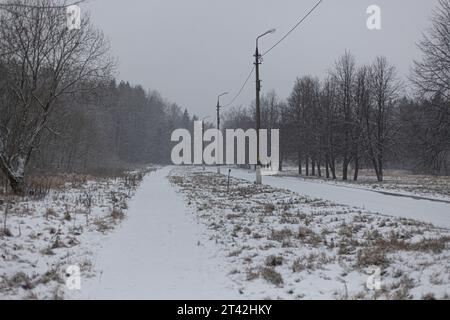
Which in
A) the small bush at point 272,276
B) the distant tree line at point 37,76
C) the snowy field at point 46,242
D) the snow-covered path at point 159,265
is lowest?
the snow-covered path at point 159,265

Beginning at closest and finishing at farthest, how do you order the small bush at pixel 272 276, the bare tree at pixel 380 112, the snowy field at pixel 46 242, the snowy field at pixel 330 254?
1. the snowy field at pixel 330 254
2. the snowy field at pixel 46 242
3. the small bush at pixel 272 276
4. the bare tree at pixel 380 112

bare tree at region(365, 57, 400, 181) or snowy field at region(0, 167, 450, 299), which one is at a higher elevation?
bare tree at region(365, 57, 400, 181)

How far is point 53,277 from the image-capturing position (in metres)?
6.45

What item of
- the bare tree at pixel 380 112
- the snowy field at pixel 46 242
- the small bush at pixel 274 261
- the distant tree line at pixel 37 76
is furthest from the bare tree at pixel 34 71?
the bare tree at pixel 380 112

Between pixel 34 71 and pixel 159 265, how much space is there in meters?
13.9

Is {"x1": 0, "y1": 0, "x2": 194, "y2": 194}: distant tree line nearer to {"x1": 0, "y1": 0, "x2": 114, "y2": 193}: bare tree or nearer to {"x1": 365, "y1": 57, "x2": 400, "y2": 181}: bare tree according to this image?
{"x1": 0, "y1": 0, "x2": 114, "y2": 193}: bare tree

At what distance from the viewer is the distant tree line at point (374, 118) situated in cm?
2658

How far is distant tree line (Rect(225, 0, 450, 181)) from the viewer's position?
2658cm

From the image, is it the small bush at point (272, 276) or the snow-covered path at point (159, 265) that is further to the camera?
the small bush at point (272, 276)

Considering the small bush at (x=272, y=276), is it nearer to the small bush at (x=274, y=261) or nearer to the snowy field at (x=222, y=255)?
the snowy field at (x=222, y=255)

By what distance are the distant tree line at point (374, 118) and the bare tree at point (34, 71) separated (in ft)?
71.4

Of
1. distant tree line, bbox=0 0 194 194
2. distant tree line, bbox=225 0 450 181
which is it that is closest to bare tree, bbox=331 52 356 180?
distant tree line, bbox=225 0 450 181

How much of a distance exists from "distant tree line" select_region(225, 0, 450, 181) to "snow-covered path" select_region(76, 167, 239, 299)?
864 inches

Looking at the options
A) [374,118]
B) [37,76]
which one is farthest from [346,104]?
[37,76]
